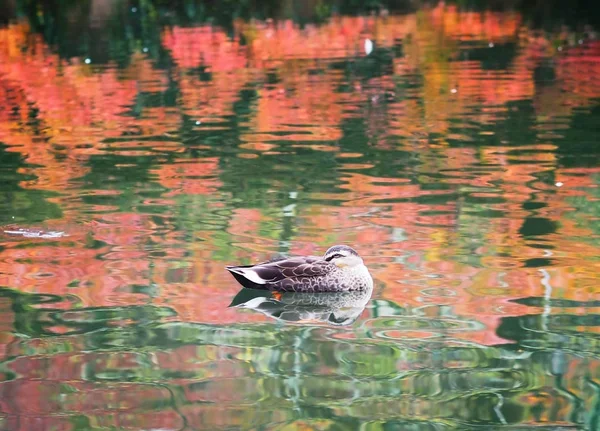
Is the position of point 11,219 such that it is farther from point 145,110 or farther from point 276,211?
point 145,110

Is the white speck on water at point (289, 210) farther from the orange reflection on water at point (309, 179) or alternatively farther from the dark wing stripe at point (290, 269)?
the dark wing stripe at point (290, 269)

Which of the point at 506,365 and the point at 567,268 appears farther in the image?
the point at 567,268

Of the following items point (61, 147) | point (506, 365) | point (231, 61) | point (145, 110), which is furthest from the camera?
point (231, 61)

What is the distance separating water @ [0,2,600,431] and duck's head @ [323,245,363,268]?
0.34 meters

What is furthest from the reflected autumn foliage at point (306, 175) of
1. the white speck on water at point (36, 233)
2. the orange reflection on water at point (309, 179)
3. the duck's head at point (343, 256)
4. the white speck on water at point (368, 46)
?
the white speck on water at point (368, 46)

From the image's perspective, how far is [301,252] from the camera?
416 inches

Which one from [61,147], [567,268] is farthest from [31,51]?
[567,268]

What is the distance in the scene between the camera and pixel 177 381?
7570 millimetres

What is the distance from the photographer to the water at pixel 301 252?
732 cm

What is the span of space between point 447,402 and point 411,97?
15.5 meters

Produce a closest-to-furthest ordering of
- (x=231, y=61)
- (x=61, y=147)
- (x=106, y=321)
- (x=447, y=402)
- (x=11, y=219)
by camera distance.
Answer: (x=447, y=402), (x=106, y=321), (x=11, y=219), (x=61, y=147), (x=231, y=61)

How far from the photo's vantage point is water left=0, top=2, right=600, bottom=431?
24.0 feet

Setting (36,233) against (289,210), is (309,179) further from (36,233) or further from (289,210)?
(36,233)

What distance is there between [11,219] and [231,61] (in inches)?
692
